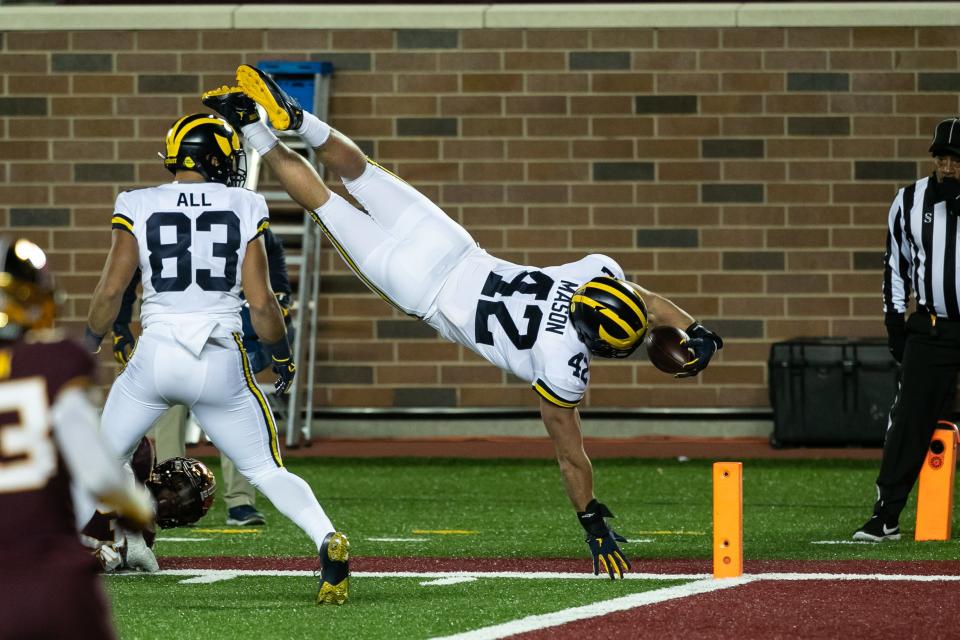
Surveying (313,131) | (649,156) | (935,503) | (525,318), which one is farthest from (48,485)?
(649,156)

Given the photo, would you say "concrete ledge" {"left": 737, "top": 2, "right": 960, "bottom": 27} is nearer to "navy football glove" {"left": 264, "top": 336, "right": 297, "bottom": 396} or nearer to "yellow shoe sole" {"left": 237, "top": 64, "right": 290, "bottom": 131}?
"yellow shoe sole" {"left": 237, "top": 64, "right": 290, "bottom": 131}

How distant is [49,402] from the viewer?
9.67ft

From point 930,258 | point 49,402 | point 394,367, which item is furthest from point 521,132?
point 49,402

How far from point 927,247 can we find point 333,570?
3.24 meters

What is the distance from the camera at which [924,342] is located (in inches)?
282

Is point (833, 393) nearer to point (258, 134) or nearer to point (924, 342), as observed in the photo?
point (924, 342)

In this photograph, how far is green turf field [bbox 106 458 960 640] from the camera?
512cm

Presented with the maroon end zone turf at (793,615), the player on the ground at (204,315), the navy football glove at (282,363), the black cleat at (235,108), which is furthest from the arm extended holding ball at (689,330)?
the black cleat at (235,108)

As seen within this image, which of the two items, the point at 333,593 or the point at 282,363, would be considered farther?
the point at 282,363

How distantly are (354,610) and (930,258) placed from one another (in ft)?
10.8

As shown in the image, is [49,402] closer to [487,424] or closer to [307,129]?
[307,129]

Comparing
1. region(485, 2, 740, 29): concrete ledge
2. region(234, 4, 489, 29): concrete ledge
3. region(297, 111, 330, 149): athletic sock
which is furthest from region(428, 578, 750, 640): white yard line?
region(234, 4, 489, 29): concrete ledge

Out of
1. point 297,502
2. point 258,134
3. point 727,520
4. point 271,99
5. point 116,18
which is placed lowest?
point 727,520

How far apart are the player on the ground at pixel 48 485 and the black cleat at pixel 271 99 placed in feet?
11.3
